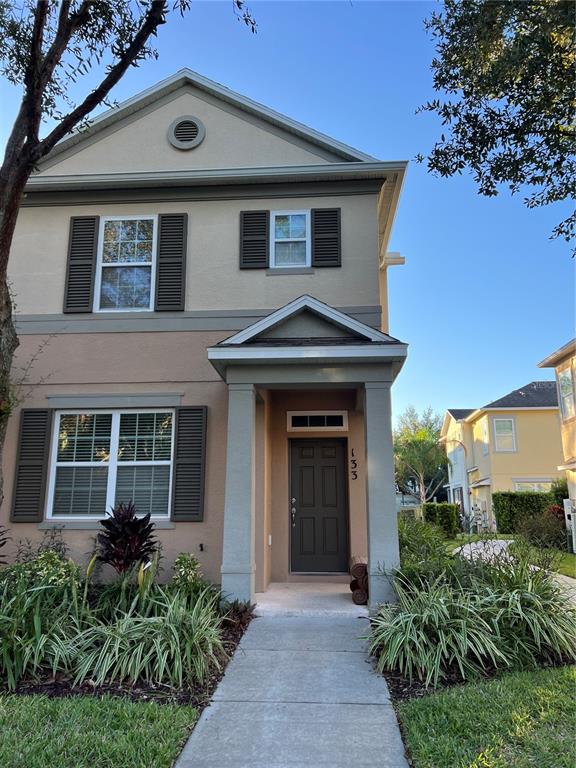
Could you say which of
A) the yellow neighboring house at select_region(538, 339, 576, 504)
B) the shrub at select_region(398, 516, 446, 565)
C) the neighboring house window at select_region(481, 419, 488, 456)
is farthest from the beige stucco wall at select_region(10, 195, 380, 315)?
A: the neighboring house window at select_region(481, 419, 488, 456)

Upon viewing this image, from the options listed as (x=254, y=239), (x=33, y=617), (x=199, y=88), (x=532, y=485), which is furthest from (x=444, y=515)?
(x=33, y=617)

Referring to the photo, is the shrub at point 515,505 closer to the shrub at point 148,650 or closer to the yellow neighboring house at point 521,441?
the yellow neighboring house at point 521,441

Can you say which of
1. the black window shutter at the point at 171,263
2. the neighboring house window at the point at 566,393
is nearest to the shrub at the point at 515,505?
the neighboring house window at the point at 566,393

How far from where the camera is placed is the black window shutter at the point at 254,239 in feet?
29.1

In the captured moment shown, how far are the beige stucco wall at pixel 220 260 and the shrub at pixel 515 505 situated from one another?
14.3 m

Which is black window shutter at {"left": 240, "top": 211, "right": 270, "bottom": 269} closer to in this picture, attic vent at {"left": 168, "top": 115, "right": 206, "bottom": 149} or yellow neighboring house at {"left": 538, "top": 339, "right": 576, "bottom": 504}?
attic vent at {"left": 168, "top": 115, "right": 206, "bottom": 149}

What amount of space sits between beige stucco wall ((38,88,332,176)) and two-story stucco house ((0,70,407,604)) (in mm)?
30

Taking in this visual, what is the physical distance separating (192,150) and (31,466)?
591 centimetres

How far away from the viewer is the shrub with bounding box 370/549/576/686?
16.2 ft

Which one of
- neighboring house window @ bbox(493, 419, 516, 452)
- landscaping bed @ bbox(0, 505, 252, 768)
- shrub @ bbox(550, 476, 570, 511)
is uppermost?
neighboring house window @ bbox(493, 419, 516, 452)

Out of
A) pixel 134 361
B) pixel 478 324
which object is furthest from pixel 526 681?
pixel 478 324

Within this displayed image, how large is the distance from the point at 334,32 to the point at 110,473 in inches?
279

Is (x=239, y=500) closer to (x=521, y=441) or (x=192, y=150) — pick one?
(x=192, y=150)

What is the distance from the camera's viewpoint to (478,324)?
20.8 m
